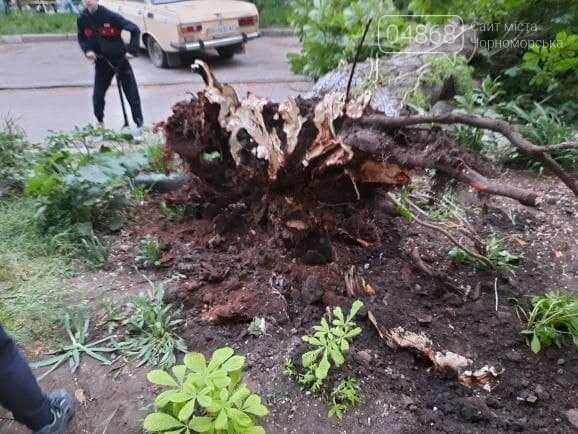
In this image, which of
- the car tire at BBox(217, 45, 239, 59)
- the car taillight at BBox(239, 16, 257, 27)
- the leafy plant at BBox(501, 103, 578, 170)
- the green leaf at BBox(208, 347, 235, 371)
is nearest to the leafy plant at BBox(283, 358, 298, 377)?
the green leaf at BBox(208, 347, 235, 371)

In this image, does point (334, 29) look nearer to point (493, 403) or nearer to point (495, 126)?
point (495, 126)

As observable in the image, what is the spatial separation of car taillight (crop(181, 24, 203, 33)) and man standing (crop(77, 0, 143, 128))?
3.28 m

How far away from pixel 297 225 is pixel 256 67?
8.45 m

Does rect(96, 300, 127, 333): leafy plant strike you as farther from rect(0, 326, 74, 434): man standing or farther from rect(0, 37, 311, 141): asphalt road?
rect(0, 37, 311, 141): asphalt road

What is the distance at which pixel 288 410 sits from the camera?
2184 millimetres

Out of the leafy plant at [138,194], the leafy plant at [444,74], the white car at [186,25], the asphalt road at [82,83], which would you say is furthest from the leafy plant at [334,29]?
the white car at [186,25]

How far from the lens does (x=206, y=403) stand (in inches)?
72.2

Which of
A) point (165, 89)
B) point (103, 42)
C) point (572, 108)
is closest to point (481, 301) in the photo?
point (572, 108)

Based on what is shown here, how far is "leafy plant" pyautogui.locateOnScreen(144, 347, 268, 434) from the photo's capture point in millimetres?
1842

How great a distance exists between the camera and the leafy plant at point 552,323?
2.45m

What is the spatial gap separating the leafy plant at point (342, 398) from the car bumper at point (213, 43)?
885cm

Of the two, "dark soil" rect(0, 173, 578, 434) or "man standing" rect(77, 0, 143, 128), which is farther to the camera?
"man standing" rect(77, 0, 143, 128)

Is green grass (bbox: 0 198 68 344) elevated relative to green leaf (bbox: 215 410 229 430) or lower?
lower

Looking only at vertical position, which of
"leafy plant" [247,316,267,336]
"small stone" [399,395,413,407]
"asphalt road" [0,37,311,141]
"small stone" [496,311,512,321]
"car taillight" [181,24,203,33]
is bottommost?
"asphalt road" [0,37,311,141]
